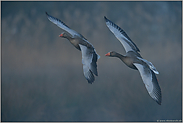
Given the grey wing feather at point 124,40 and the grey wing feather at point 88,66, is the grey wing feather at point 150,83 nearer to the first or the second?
the grey wing feather at point 124,40

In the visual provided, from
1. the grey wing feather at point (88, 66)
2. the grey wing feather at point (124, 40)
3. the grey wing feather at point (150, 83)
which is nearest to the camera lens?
the grey wing feather at point (150, 83)

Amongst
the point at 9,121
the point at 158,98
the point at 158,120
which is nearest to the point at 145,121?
the point at 158,120

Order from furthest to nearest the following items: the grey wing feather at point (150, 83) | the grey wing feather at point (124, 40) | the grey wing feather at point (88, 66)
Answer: the grey wing feather at point (124, 40), the grey wing feather at point (88, 66), the grey wing feather at point (150, 83)

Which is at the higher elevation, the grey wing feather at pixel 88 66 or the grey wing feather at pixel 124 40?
the grey wing feather at pixel 124 40

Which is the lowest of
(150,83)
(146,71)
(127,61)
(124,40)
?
(150,83)

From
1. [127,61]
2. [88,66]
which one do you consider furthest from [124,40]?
[88,66]

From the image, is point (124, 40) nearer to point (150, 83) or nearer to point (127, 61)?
point (127, 61)

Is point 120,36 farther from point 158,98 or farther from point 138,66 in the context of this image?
point 158,98

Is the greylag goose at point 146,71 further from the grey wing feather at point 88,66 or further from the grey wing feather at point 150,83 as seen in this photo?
the grey wing feather at point 88,66

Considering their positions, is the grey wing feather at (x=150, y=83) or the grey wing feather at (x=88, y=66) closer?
the grey wing feather at (x=150, y=83)

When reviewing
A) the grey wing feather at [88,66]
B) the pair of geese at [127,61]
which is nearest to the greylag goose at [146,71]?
the pair of geese at [127,61]

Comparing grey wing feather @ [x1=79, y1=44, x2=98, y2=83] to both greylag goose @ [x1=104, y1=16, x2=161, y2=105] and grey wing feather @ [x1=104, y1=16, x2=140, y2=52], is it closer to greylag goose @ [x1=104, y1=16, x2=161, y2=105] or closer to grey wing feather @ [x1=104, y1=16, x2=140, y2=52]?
greylag goose @ [x1=104, y1=16, x2=161, y2=105]

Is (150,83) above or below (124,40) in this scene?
below

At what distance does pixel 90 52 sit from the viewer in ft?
8.85
